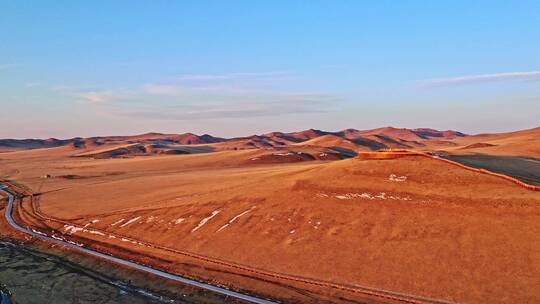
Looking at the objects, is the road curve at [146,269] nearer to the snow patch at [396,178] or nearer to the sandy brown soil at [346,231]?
the sandy brown soil at [346,231]

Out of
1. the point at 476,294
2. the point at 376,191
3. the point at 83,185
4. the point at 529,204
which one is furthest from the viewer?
the point at 83,185

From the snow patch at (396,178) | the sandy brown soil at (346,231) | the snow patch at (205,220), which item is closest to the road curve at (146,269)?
the sandy brown soil at (346,231)

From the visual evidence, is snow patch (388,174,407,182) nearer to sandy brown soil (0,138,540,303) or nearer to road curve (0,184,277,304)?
sandy brown soil (0,138,540,303)

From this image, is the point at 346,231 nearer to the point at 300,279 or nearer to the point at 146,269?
the point at 300,279

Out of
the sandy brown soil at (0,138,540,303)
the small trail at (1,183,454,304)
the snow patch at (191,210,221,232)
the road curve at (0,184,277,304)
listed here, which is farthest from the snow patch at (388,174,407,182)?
the road curve at (0,184,277,304)

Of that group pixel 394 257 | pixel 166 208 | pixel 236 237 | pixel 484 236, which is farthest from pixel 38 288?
pixel 484 236

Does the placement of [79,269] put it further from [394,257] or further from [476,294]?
[476,294]

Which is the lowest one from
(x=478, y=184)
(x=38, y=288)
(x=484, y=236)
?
(x=38, y=288)

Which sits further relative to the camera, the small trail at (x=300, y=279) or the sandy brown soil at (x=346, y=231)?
the sandy brown soil at (x=346, y=231)
